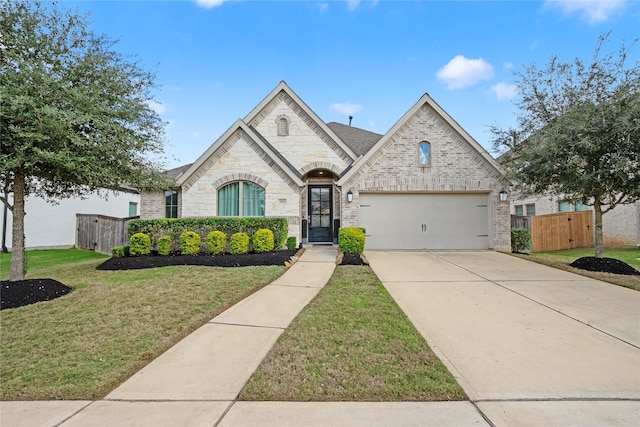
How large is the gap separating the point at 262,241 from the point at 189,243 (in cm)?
A: 242

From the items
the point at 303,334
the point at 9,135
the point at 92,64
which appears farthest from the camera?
the point at 92,64

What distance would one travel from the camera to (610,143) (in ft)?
24.8

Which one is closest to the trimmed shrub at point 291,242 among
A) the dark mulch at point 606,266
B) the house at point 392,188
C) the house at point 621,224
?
the house at point 392,188

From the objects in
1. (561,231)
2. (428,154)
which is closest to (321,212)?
(428,154)

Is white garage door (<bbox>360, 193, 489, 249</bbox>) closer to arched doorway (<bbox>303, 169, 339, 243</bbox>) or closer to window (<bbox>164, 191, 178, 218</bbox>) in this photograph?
arched doorway (<bbox>303, 169, 339, 243</bbox>)

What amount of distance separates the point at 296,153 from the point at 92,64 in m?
8.53

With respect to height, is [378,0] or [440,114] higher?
[378,0]

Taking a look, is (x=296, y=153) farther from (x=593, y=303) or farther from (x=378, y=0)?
(x=593, y=303)

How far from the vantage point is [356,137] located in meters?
16.7

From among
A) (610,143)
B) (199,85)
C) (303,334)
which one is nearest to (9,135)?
(303,334)

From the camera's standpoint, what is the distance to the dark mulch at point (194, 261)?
8758 mm

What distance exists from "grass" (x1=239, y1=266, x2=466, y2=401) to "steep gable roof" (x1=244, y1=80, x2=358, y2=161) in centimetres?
1012

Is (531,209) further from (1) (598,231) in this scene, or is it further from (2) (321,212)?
(2) (321,212)

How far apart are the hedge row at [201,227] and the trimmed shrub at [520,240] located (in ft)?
30.9
